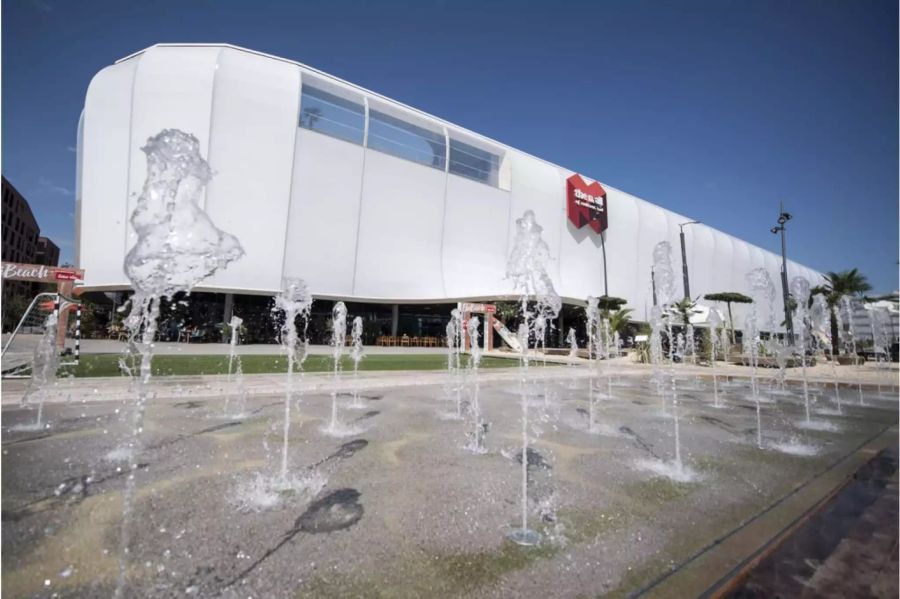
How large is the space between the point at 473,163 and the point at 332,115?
14159 mm

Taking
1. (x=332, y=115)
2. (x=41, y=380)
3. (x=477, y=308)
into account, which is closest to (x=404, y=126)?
(x=332, y=115)

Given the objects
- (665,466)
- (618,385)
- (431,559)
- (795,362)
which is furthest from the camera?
(795,362)

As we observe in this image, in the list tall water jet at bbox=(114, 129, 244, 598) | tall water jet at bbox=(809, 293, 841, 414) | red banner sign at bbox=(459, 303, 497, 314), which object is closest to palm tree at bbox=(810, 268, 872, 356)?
tall water jet at bbox=(809, 293, 841, 414)

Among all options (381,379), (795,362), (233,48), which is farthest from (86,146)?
(795,362)

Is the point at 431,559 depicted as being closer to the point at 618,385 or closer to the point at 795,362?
the point at 618,385

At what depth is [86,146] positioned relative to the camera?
3005 cm

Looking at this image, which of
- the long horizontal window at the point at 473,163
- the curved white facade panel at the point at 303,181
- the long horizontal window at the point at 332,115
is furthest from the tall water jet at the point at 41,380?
the long horizontal window at the point at 473,163

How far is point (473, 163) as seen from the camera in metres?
41.2

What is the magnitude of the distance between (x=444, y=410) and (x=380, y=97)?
116 ft

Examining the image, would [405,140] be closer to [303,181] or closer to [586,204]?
[303,181]

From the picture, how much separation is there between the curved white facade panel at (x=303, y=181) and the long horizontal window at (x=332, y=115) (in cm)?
13

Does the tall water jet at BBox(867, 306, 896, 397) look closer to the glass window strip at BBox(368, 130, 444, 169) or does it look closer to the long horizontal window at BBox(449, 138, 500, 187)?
the long horizontal window at BBox(449, 138, 500, 187)

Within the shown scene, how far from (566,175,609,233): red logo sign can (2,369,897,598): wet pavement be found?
42127mm

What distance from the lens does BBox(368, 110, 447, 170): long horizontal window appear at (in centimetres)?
3538
